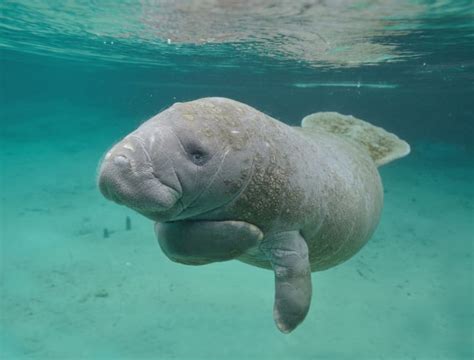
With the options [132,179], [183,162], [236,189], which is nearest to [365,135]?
[236,189]

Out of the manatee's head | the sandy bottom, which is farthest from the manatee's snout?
the sandy bottom

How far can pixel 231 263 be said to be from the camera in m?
10.4

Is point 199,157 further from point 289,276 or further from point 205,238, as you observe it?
point 289,276

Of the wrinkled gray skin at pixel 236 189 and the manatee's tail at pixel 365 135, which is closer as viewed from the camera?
the wrinkled gray skin at pixel 236 189

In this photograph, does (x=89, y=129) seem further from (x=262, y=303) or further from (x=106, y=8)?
(x=262, y=303)

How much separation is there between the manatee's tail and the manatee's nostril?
11.2ft

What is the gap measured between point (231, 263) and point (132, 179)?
8.08 m

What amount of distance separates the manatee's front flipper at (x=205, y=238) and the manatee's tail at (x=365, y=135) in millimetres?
2716

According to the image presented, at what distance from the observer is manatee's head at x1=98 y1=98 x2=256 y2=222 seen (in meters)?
2.55

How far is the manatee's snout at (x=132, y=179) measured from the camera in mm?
2514

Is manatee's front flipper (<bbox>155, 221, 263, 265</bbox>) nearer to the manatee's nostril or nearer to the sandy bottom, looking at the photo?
the manatee's nostril

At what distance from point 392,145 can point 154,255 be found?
6.43 m

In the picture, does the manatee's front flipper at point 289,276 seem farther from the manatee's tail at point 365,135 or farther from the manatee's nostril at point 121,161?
the manatee's tail at point 365,135

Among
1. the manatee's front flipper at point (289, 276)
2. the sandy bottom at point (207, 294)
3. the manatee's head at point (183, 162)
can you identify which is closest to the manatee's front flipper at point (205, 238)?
the manatee's head at point (183, 162)
